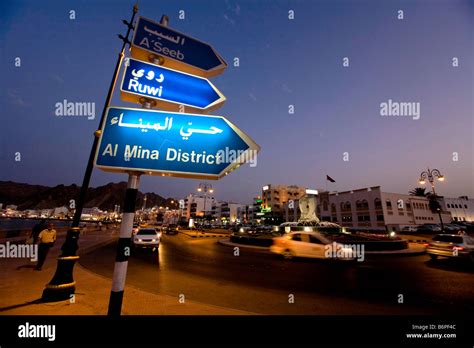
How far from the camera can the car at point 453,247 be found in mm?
10578

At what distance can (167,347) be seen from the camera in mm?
2982

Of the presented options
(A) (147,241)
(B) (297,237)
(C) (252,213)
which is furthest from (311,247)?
(C) (252,213)

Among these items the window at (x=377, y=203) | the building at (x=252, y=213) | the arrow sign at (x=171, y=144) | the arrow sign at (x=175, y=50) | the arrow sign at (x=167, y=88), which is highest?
the arrow sign at (x=175, y=50)

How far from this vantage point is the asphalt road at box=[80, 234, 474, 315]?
17.0ft

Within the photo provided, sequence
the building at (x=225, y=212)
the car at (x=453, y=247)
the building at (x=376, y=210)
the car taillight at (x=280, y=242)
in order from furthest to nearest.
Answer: the building at (x=225, y=212) < the building at (x=376, y=210) < the car taillight at (x=280, y=242) < the car at (x=453, y=247)

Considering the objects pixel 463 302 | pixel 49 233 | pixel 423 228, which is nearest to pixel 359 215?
pixel 423 228

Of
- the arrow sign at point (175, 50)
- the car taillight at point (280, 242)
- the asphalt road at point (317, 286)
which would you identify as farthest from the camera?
the car taillight at point (280, 242)

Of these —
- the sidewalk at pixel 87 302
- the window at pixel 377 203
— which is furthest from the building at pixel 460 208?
the sidewalk at pixel 87 302

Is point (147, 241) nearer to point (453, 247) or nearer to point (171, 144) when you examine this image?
point (171, 144)

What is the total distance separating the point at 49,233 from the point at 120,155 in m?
8.40

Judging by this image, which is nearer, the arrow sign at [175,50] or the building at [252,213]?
the arrow sign at [175,50]

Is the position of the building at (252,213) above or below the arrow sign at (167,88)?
below

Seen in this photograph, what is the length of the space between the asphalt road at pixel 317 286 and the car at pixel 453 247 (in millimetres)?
621

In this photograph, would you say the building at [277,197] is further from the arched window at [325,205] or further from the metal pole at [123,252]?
the metal pole at [123,252]
